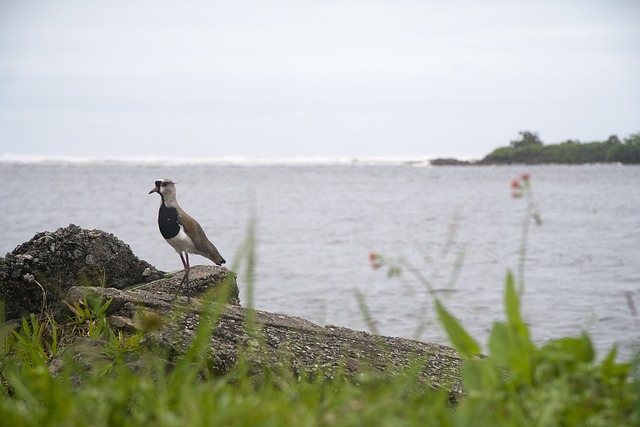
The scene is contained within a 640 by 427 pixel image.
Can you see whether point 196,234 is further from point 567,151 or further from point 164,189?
point 567,151

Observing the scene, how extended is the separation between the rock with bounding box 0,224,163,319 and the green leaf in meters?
3.90

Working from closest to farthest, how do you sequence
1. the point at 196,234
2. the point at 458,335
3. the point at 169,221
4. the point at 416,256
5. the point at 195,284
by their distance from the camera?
the point at 458,335 < the point at 169,221 < the point at 196,234 < the point at 195,284 < the point at 416,256

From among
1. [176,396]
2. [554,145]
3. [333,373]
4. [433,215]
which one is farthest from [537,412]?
[554,145]

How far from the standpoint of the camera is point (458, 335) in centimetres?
302

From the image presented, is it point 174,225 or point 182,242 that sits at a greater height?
point 174,225

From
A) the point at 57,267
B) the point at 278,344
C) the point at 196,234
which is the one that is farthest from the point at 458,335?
the point at 57,267

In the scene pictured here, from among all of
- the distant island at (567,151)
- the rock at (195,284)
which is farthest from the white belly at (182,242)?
the distant island at (567,151)

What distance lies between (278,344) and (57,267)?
85.4 inches

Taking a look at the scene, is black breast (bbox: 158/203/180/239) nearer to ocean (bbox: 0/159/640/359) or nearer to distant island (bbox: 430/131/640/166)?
ocean (bbox: 0/159/640/359)

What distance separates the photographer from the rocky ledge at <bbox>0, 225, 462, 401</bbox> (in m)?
4.78

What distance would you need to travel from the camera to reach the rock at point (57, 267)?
6.20m

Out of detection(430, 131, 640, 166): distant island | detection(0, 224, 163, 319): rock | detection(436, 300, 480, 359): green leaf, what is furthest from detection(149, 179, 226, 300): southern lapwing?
detection(430, 131, 640, 166): distant island

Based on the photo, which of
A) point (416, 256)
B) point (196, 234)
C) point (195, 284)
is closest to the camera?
point (196, 234)

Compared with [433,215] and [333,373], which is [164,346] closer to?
[333,373]
